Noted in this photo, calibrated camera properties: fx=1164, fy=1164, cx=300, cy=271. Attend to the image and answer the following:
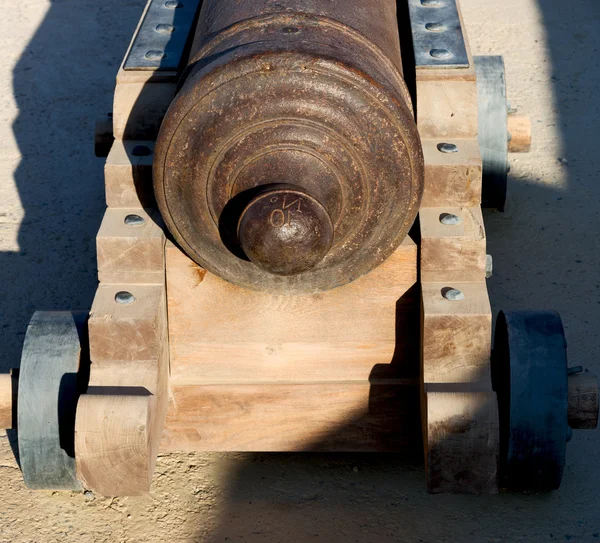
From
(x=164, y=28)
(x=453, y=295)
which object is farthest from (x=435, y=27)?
(x=453, y=295)

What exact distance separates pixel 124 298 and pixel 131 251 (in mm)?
140

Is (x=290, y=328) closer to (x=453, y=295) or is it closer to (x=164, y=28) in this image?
(x=453, y=295)

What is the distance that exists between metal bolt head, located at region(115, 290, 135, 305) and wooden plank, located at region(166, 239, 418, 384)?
127mm

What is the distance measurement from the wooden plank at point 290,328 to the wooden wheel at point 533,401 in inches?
12.3

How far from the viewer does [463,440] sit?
3.16 m

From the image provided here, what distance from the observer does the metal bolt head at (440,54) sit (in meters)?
3.62

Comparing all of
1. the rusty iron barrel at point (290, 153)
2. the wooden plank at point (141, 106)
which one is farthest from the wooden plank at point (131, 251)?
the wooden plank at point (141, 106)

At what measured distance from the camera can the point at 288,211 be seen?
2.81m

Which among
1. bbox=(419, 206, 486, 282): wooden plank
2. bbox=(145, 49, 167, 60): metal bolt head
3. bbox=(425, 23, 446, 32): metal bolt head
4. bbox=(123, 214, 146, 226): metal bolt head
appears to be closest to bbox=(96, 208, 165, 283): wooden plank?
bbox=(123, 214, 146, 226): metal bolt head

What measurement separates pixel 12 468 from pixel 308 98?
162 cm

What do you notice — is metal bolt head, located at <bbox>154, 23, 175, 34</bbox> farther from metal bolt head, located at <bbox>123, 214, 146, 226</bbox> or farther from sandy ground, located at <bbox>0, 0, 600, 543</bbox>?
sandy ground, located at <bbox>0, 0, 600, 543</bbox>

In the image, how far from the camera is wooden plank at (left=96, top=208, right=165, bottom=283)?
3348 millimetres

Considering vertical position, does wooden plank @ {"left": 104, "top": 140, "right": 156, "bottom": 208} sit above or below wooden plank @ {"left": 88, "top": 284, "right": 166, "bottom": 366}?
above

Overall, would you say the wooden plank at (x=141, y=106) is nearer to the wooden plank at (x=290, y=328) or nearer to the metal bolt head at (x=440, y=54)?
the wooden plank at (x=290, y=328)
